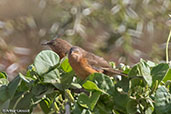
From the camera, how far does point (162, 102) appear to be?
1.17 meters

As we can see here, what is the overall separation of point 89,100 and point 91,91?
53 mm

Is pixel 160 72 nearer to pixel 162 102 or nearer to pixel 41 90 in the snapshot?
pixel 162 102

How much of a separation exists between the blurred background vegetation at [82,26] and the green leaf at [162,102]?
3.51m

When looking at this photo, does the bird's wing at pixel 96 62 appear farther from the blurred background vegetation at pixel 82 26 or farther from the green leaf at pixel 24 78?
the blurred background vegetation at pixel 82 26

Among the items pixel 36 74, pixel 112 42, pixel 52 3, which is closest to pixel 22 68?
pixel 52 3

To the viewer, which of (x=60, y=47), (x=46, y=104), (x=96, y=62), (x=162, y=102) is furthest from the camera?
(x=60, y=47)

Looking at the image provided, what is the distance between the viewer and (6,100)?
1270 mm

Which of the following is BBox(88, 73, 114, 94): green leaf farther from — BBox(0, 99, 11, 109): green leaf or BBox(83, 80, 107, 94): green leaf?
BBox(0, 99, 11, 109): green leaf

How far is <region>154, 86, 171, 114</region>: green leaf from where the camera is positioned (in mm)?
1168

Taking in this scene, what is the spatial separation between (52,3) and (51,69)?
4018mm

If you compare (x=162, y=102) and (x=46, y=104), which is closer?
(x=162, y=102)

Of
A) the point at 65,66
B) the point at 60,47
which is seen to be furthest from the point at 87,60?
the point at 60,47

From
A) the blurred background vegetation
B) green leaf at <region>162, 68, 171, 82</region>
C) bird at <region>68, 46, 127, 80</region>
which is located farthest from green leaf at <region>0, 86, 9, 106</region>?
the blurred background vegetation

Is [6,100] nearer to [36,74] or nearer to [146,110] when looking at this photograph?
[36,74]
